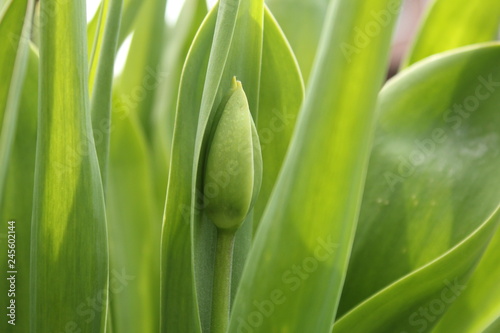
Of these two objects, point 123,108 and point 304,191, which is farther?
point 123,108

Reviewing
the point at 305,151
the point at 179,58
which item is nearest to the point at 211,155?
the point at 305,151

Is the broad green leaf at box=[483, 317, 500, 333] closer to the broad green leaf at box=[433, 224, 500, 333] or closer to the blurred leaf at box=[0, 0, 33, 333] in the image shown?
the broad green leaf at box=[433, 224, 500, 333]

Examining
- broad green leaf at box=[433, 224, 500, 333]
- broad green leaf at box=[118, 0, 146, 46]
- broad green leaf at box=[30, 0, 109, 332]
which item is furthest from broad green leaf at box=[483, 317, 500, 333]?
broad green leaf at box=[118, 0, 146, 46]

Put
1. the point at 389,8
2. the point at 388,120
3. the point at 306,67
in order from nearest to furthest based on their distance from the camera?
the point at 389,8
the point at 388,120
the point at 306,67

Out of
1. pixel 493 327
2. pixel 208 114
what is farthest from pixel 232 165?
pixel 493 327

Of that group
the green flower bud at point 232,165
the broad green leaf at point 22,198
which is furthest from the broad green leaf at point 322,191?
the broad green leaf at point 22,198

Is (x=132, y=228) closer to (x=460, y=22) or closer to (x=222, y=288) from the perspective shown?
(x=222, y=288)

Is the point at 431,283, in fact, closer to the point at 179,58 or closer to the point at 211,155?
the point at 211,155
